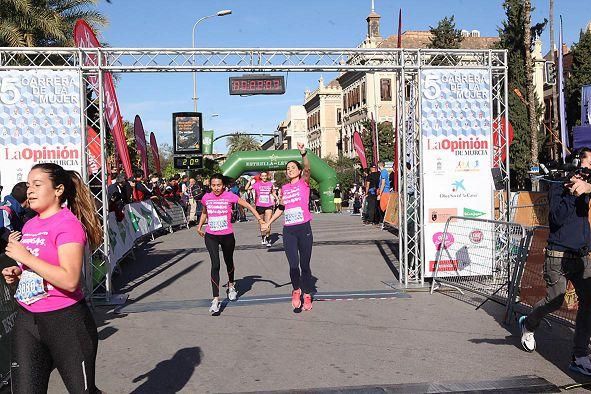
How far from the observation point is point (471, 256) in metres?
10.0

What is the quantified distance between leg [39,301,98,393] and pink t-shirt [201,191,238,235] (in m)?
5.58

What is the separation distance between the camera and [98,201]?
10.6 m

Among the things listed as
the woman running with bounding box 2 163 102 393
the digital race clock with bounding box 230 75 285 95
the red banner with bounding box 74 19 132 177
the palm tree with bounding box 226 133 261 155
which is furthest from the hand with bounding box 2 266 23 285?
the palm tree with bounding box 226 133 261 155

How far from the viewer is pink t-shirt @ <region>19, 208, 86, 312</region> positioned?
136 inches

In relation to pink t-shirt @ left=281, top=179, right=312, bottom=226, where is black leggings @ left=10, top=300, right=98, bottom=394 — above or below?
below

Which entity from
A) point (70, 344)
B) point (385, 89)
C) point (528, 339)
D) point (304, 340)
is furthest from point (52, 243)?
point (385, 89)

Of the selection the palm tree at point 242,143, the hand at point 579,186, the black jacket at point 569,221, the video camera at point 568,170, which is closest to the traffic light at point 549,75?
the video camera at point 568,170

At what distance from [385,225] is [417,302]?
11.5 meters

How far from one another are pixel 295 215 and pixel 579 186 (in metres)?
4.20

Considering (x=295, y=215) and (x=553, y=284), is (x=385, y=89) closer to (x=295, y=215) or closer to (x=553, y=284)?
(x=295, y=215)

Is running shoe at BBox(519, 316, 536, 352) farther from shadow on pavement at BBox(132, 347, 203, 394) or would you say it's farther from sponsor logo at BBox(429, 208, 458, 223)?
sponsor logo at BBox(429, 208, 458, 223)

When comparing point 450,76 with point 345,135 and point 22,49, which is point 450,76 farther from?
point 345,135

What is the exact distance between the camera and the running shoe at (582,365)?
5633mm

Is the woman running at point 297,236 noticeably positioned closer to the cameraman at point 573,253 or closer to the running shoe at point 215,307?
the running shoe at point 215,307
